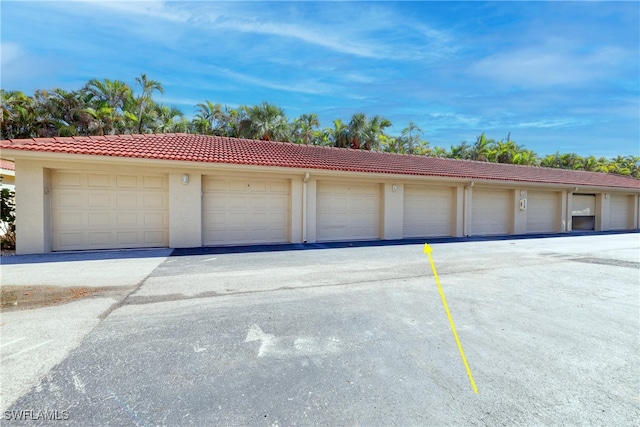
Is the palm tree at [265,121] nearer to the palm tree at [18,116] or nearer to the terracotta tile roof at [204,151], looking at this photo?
the terracotta tile roof at [204,151]

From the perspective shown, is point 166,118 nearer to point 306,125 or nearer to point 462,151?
point 306,125

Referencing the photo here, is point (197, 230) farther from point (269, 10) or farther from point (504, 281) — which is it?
point (504, 281)

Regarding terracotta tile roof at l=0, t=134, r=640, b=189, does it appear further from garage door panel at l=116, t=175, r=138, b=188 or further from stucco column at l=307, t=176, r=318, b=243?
garage door panel at l=116, t=175, r=138, b=188

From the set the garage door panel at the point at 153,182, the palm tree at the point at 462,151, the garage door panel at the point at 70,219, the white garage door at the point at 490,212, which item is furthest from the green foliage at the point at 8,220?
the palm tree at the point at 462,151

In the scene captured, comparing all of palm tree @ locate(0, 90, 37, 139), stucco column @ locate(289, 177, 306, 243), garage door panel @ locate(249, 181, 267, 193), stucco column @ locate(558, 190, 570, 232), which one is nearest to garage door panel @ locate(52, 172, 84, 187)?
garage door panel @ locate(249, 181, 267, 193)

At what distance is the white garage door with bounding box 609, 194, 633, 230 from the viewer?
18.8 meters

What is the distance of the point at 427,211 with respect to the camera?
1338 centimetres

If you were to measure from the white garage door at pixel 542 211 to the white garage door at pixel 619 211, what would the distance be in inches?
211

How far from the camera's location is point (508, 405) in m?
2.23

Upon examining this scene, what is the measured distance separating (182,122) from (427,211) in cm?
1903

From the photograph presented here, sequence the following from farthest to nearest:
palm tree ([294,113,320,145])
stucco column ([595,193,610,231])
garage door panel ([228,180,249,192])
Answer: palm tree ([294,113,320,145])
stucco column ([595,193,610,231])
garage door panel ([228,180,249,192])

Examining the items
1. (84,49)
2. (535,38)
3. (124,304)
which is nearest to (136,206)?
(124,304)

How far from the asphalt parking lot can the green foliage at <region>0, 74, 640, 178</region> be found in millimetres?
18450

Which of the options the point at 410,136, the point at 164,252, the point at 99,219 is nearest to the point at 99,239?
the point at 99,219
